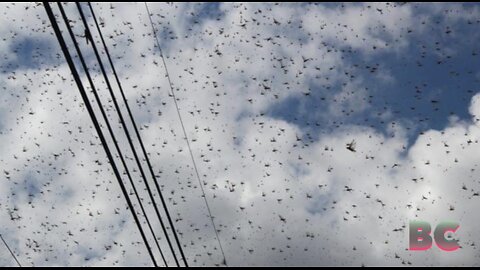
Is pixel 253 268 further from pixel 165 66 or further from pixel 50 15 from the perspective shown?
pixel 165 66

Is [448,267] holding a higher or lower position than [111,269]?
lower

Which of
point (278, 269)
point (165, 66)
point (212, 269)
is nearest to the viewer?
point (212, 269)

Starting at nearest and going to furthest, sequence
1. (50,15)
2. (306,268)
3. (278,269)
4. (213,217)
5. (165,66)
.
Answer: (306,268), (278,269), (50,15), (213,217), (165,66)

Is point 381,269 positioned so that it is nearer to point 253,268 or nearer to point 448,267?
point 448,267

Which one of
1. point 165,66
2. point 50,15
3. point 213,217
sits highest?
point 50,15

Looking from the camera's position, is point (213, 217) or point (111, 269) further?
point (213, 217)

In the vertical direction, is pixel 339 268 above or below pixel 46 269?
below

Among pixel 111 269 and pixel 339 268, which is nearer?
pixel 111 269

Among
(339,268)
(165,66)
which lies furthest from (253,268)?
(165,66)

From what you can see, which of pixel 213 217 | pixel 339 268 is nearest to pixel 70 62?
pixel 339 268
